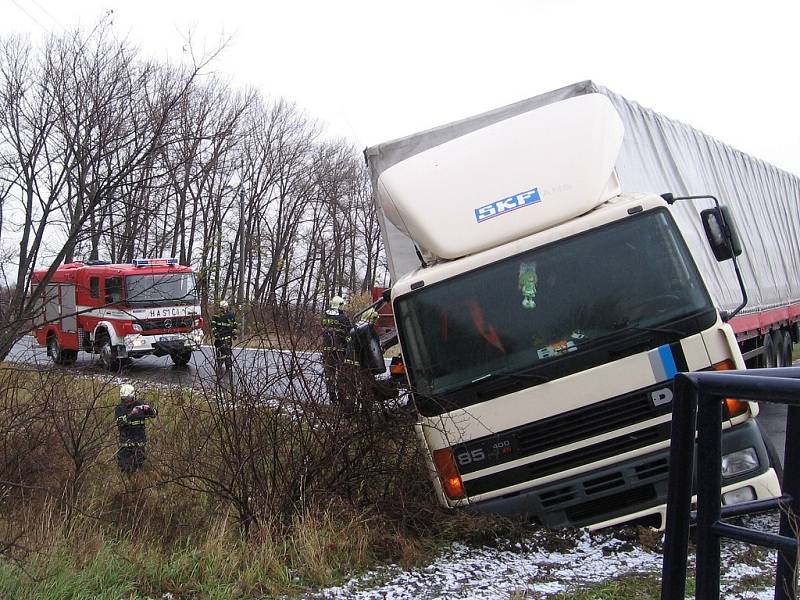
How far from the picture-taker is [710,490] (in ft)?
7.11

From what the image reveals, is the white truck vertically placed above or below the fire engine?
below

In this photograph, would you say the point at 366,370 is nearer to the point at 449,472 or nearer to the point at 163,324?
the point at 449,472

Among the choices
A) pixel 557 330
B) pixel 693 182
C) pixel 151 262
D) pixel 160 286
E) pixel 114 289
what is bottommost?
pixel 557 330

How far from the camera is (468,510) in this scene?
5.62 metres

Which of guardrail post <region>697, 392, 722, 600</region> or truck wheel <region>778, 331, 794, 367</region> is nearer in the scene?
guardrail post <region>697, 392, 722, 600</region>

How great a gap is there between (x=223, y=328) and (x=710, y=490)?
4698 mm

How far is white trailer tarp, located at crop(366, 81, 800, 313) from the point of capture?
7.52 metres

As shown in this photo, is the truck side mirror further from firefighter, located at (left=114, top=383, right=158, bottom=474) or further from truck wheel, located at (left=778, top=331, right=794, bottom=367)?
truck wheel, located at (left=778, top=331, right=794, bottom=367)

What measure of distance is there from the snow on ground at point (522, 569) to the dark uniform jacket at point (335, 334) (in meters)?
1.60

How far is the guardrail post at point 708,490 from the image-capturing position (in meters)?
2.16

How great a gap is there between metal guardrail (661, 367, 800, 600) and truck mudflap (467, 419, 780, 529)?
309 cm

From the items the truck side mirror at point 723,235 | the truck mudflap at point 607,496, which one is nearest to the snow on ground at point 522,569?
the truck mudflap at point 607,496

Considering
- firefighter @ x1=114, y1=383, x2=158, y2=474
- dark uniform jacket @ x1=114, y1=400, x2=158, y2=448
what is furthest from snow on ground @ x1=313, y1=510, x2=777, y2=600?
dark uniform jacket @ x1=114, y1=400, x2=158, y2=448

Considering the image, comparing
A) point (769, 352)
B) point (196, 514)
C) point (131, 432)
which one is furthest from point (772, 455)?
point (131, 432)
